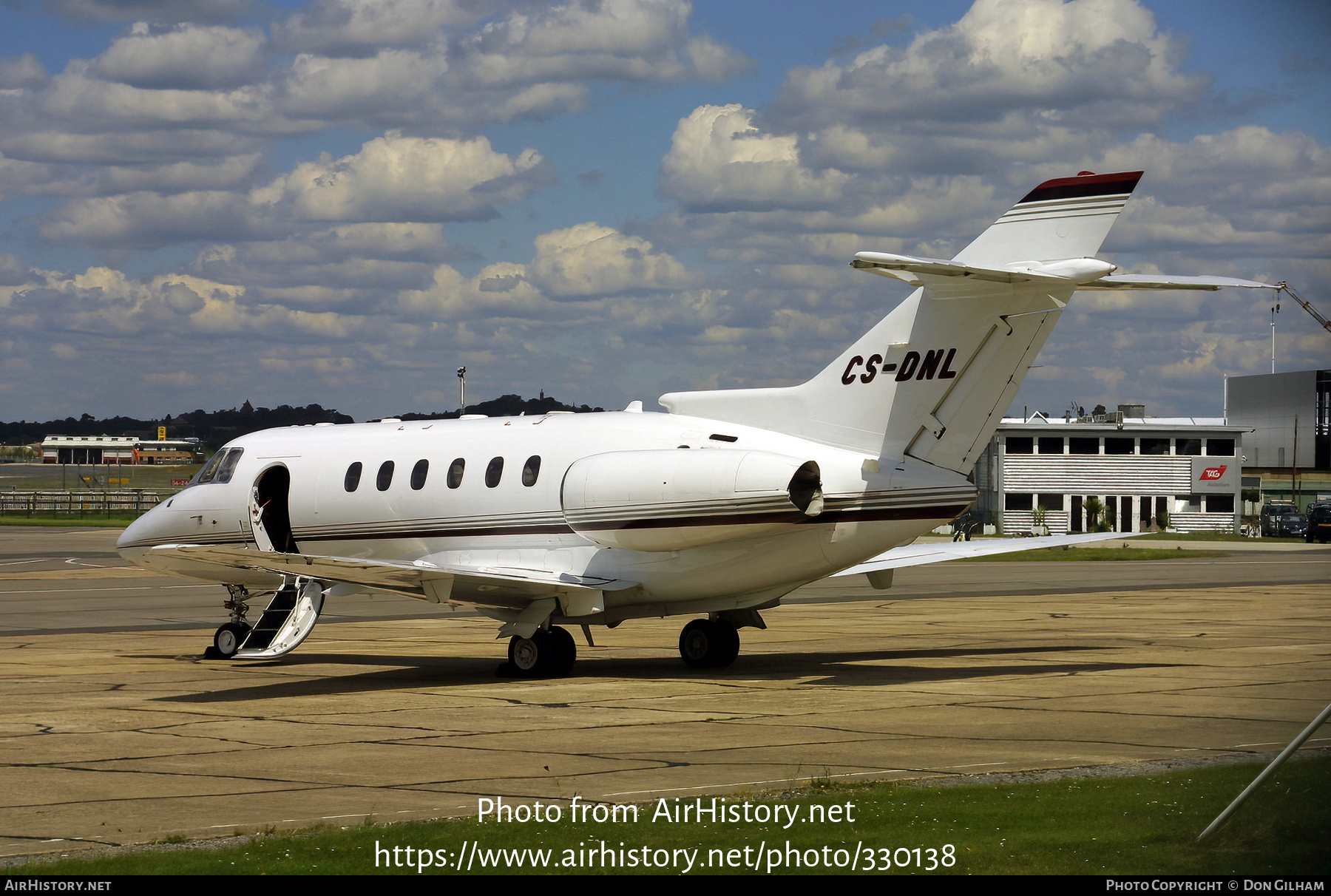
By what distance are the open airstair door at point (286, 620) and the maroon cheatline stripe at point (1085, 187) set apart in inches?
429

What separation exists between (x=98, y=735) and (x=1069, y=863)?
10026 millimetres

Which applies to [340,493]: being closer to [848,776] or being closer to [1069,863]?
[848,776]

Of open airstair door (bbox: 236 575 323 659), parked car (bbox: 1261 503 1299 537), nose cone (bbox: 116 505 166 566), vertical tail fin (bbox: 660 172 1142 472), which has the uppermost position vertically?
vertical tail fin (bbox: 660 172 1142 472)

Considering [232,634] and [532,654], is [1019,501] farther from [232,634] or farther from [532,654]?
[532,654]

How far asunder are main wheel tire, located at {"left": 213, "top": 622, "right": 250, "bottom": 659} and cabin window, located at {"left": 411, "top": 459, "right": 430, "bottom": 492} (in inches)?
158

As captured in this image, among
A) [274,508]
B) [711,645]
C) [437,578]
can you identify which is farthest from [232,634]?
[711,645]

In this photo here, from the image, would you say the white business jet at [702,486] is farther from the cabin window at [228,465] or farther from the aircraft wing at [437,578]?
the cabin window at [228,465]

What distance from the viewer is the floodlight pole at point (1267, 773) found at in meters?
7.02

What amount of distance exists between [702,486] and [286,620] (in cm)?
658

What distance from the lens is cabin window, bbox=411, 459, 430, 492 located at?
20.4 m

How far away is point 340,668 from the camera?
2088 centimetres

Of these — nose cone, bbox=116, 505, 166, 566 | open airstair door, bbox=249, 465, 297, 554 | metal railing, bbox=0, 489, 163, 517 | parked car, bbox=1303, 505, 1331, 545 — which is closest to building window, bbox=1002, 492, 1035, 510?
parked car, bbox=1303, 505, 1331, 545

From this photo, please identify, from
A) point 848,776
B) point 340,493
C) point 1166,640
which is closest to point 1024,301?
point 848,776

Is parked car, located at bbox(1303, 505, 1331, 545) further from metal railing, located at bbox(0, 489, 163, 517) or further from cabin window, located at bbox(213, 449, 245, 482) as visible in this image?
metal railing, located at bbox(0, 489, 163, 517)
